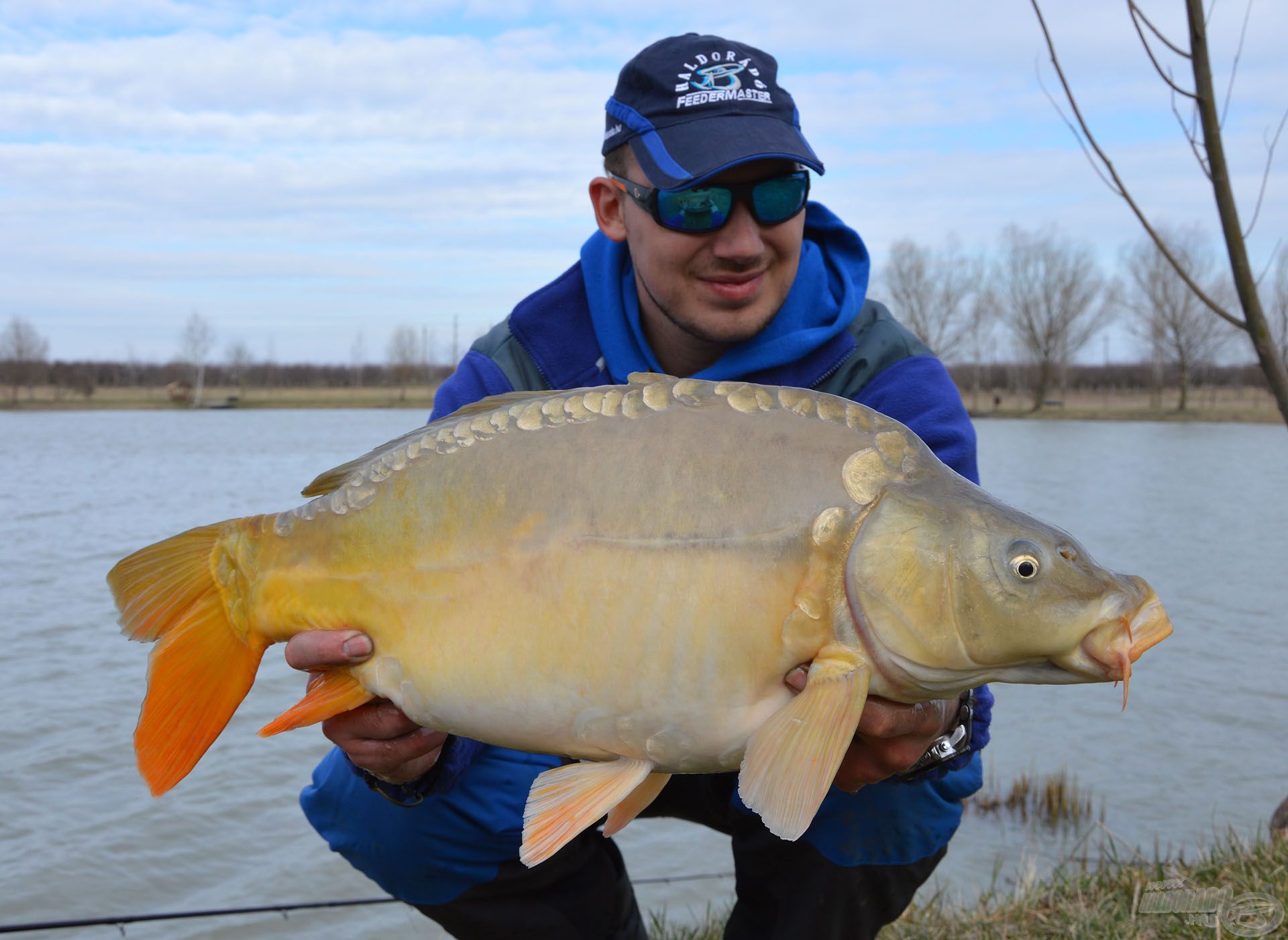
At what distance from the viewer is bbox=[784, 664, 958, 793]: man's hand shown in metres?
1.65

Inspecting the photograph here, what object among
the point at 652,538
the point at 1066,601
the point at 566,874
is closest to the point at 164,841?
the point at 566,874

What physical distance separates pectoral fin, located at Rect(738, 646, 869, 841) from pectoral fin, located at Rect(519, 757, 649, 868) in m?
0.18

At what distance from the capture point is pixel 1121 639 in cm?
143

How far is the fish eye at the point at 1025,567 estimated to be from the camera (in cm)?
145

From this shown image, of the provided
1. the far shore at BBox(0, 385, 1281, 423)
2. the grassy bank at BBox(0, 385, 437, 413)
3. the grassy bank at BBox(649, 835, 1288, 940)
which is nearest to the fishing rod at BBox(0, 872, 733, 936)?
the grassy bank at BBox(649, 835, 1288, 940)

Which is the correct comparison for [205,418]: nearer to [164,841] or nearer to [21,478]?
[21,478]

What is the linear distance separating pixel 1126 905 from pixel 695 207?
179 centimetres

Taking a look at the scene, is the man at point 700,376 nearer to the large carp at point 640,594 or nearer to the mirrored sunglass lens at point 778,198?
the mirrored sunglass lens at point 778,198

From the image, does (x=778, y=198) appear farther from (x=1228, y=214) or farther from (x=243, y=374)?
(x=243, y=374)

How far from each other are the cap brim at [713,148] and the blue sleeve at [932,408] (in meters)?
0.49

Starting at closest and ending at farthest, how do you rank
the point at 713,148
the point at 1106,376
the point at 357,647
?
the point at 357,647 → the point at 713,148 → the point at 1106,376

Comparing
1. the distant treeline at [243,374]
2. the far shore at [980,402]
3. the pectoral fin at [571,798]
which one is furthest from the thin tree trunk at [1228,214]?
the distant treeline at [243,374]

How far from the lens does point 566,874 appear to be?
253 cm

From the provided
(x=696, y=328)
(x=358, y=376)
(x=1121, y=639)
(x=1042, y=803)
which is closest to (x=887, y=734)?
(x=1121, y=639)
